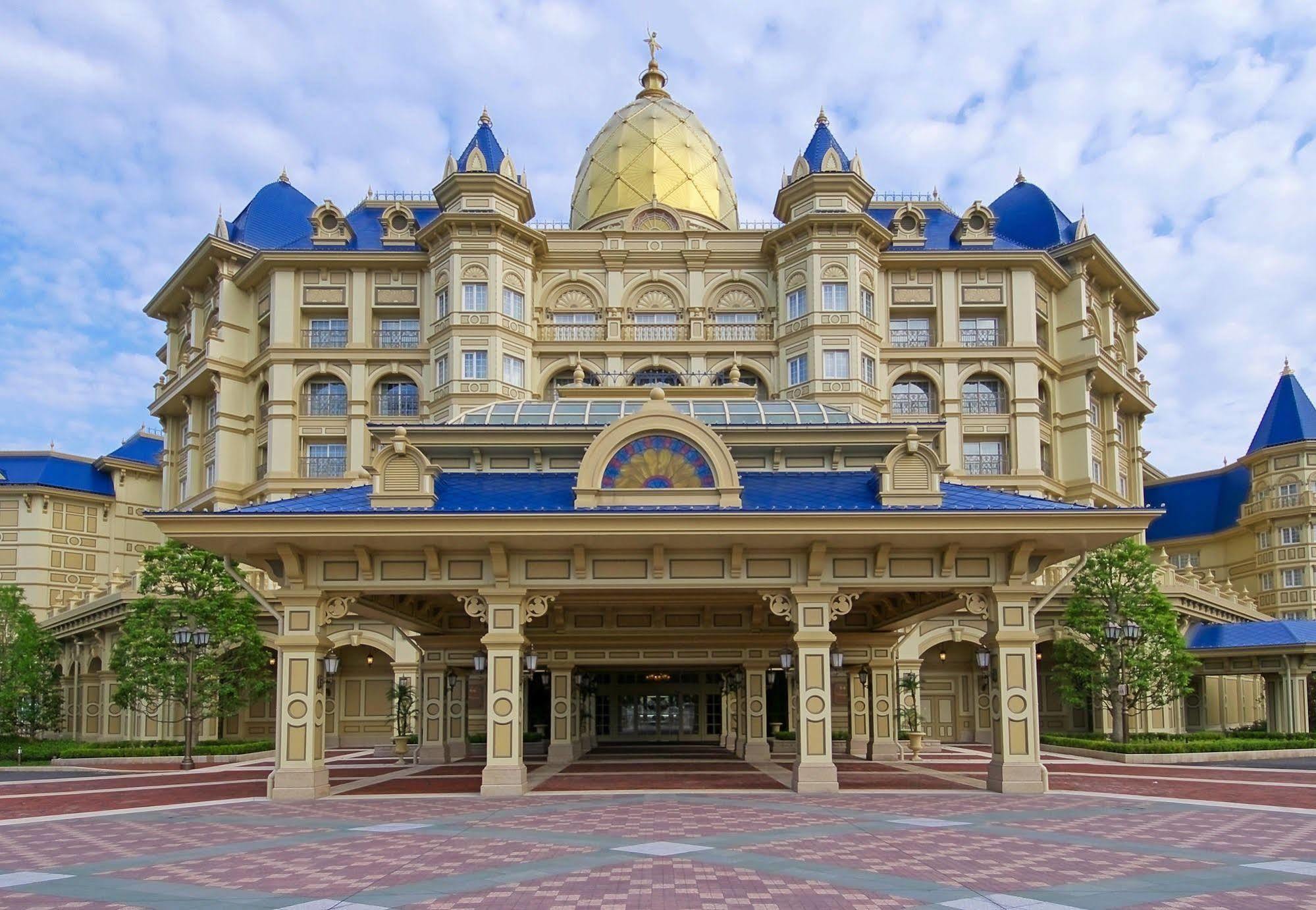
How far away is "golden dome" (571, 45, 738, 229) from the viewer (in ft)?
205

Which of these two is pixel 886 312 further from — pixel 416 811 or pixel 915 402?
pixel 416 811

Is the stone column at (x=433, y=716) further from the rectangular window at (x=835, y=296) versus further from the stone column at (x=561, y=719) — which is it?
the rectangular window at (x=835, y=296)

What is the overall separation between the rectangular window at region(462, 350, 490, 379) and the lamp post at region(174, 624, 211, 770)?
55.7 feet

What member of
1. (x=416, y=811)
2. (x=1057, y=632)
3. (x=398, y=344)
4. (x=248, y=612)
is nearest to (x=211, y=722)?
(x=248, y=612)

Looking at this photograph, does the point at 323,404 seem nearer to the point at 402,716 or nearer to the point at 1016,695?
the point at 402,716

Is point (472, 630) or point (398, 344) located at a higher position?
point (398, 344)

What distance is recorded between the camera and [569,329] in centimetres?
5575

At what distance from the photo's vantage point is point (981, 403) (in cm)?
5553

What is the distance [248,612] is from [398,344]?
18398 mm

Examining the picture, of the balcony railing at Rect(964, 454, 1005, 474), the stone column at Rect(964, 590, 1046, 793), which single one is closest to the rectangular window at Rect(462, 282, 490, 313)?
the balcony railing at Rect(964, 454, 1005, 474)

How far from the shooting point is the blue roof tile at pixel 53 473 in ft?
219

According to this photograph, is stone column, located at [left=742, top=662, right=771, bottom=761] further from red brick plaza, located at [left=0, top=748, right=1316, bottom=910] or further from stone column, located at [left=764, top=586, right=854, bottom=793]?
stone column, located at [left=764, top=586, right=854, bottom=793]

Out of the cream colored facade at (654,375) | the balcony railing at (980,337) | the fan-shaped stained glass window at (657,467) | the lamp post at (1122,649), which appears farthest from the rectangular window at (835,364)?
the fan-shaped stained glass window at (657,467)

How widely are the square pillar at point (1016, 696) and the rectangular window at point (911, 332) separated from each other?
112ft
